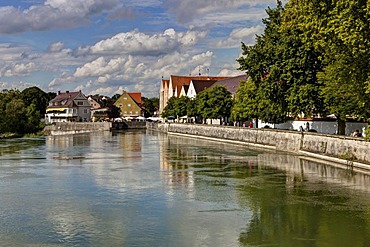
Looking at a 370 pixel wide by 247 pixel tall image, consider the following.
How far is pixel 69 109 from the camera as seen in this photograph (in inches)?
5733

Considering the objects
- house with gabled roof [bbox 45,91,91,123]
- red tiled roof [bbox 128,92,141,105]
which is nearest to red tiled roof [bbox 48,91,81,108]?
house with gabled roof [bbox 45,91,91,123]

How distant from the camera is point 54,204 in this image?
77.0 ft

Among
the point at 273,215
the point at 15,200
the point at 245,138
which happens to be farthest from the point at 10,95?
the point at 273,215

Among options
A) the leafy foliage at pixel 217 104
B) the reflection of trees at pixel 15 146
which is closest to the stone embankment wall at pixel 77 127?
the leafy foliage at pixel 217 104

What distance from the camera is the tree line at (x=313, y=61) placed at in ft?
83.0

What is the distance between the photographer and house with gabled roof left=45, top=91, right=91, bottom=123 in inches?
5723

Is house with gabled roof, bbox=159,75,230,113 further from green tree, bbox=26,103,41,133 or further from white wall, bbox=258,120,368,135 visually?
white wall, bbox=258,120,368,135

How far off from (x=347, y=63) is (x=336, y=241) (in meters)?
14.1

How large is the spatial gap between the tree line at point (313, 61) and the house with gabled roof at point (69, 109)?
91.6m

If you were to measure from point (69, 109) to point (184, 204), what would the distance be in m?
126

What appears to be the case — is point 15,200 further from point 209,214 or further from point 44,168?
point 44,168

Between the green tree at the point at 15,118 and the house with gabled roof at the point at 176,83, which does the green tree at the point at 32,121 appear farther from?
the house with gabled roof at the point at 176,83

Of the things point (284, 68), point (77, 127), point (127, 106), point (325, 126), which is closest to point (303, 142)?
point (284, 68)

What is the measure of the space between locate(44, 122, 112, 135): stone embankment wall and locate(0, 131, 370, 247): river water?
7632 centimetres
